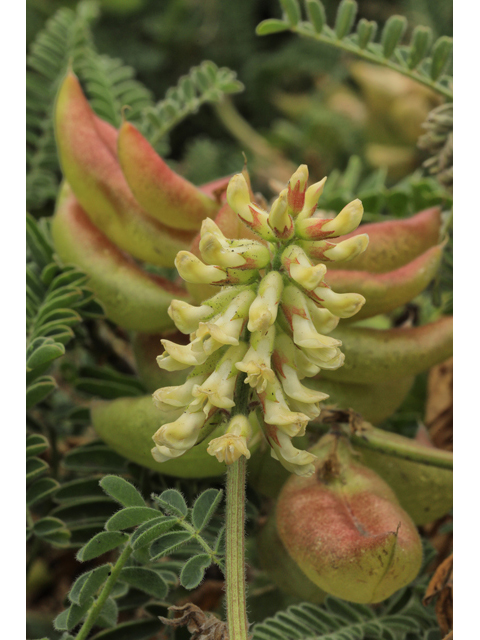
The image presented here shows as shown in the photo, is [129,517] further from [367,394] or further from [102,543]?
[367,394]

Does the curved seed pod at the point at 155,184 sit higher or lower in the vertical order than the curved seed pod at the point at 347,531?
higher

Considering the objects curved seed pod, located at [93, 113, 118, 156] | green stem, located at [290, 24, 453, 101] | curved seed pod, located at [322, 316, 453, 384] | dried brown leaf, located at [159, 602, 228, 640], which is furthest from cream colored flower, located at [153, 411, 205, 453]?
green stem, located at [290, 24, 453, 101]

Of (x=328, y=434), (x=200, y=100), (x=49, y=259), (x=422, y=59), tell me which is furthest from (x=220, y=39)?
(x=328, y=434)

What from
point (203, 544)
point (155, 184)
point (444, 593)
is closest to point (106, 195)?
point (155, 184)

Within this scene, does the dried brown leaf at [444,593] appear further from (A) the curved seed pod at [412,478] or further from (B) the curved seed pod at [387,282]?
(B) the curved seed pod at [387,282]

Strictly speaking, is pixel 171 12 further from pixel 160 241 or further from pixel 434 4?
pixel 160 241

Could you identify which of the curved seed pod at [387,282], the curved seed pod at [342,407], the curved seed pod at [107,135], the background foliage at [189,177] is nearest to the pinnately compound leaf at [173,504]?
the background foliage at [189,177]

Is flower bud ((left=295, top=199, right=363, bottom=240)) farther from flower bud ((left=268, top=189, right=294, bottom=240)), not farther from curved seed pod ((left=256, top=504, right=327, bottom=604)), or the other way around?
curved seed pod ((left=256, top=504, right=327, bottom=604))
